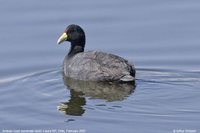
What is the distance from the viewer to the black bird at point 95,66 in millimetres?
13312

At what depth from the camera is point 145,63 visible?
559 inches

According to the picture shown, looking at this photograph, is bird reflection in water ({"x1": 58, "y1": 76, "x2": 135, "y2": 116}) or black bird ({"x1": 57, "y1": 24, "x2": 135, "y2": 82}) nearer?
bird reflection in water ({"x1": 58, "y1": 76, "x2": 135, "y2": 116})

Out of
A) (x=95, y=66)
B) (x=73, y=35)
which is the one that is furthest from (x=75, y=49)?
(x=95, y=66)

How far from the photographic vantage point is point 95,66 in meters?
13.5

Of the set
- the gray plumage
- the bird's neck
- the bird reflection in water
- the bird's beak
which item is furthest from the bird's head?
the bird reflection in water

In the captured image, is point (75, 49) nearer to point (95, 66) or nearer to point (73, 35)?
point (73, 35)

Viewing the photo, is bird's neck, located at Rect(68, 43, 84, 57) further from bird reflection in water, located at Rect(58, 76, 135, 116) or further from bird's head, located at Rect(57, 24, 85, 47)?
bird reflection in water, located at Rect(58, 76, 135, 116)

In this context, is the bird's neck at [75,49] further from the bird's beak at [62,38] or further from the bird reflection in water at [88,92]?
the bird reflection in water at [88,92]

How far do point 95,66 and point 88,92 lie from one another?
0.65 meters

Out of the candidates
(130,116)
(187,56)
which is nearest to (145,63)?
(187,56)

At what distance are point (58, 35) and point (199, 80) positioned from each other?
12.4ft

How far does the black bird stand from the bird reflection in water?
0.36 feet

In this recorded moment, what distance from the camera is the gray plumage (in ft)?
43.7

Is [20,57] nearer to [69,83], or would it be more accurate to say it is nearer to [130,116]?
[69,83]
